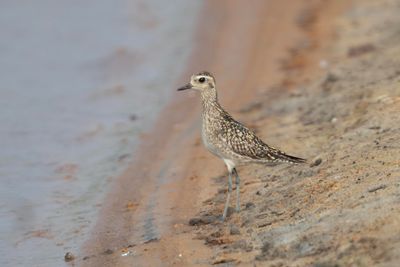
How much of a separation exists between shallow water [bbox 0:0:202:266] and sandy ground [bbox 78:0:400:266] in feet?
1.42

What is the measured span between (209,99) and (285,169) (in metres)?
1.29

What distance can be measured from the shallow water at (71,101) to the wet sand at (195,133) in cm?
33

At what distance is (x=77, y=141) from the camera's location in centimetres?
1530

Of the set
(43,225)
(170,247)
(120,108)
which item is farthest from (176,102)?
(170,247)

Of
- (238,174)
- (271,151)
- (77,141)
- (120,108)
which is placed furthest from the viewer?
(120,108)

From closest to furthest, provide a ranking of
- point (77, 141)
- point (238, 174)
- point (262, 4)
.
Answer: point (238, 174) → point (77, 141) → point (262, 4)

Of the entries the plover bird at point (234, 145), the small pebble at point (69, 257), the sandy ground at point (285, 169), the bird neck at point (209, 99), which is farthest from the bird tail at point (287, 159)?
the small pebble at point (69, 257)

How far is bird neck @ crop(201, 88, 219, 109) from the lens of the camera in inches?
467

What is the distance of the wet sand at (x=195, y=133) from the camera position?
1059cm

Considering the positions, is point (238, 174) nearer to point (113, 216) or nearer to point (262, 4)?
point (113, 216)

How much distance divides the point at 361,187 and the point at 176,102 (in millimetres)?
7119

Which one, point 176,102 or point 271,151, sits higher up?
point 176,102

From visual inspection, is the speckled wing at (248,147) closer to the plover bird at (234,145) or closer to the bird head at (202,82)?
the plover bird at (234,145)

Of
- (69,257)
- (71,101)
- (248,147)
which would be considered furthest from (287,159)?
(71,101)
